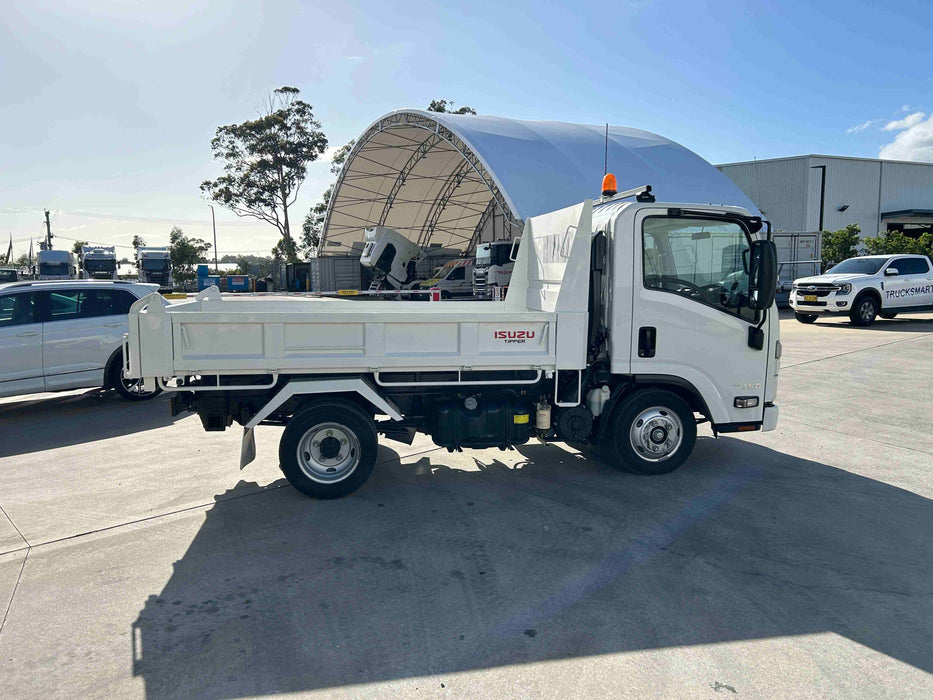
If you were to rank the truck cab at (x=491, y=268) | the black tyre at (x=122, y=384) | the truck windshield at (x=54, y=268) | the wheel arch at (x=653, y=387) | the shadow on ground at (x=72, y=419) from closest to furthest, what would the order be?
the wheel arch at (x=653, y=387), the shadow on ground at (x=72, y=419), the black tyre at (x=122, y=384), the truck cab at (x=491, y=268), the truck windshield at (x=54, y=268)

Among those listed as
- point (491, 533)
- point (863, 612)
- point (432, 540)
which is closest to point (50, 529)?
point (432, 540)

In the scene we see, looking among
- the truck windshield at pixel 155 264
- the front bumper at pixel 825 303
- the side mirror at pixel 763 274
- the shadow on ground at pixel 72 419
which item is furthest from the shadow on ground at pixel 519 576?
the truck windshield at pixel 155 264

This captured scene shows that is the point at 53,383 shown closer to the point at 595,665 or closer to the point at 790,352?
the point at 595,665

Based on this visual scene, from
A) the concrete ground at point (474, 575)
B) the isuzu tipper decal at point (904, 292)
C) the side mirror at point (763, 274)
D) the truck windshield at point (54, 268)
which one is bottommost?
the concrete ground at point (474, 575)

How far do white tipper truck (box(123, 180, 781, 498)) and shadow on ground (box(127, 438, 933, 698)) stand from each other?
0.51m

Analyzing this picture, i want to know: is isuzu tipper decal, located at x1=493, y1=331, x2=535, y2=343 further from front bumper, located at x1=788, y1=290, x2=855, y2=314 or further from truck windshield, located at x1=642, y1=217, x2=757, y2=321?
front bumper, located at x1=788, y1=290, x2=855, y2=314

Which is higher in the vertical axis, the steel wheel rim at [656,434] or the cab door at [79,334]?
the cab door at [79,334]

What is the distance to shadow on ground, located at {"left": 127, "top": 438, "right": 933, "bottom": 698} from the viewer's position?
3.22 meters

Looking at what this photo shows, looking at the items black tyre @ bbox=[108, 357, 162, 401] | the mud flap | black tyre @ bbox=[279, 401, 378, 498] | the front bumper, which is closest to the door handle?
black tyre @ bbox=[279, 401, 378, 498]

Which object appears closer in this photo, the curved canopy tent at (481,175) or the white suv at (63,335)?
the white suv at (63,335)

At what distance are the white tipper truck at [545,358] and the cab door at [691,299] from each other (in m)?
0.01

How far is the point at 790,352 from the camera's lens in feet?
43.4

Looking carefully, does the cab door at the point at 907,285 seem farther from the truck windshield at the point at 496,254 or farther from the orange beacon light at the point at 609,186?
the orange beacon light at the point at 609,186

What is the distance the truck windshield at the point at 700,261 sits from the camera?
5.40 metres
